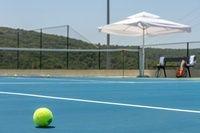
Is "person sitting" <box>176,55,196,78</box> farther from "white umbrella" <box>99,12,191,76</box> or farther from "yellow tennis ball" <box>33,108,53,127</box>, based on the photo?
"yellow tennis ball" <box>33,108,53,127</box>

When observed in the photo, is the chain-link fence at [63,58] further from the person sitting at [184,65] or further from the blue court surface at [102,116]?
the blue court surface at [102,116]

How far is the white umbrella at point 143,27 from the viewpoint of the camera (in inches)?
1057

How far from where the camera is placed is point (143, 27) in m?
27.5

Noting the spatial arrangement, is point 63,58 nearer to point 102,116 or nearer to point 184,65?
point 184,65

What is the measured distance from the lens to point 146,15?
27797mm

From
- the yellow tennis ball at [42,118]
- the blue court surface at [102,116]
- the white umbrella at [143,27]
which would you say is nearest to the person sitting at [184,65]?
the white umbrella at [143,27]

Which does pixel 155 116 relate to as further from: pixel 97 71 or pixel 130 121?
pixel 97 71

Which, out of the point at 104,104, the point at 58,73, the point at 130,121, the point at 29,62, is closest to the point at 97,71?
the point at 58,73

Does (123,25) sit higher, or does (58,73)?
(123,25)

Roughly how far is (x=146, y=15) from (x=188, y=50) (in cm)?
275

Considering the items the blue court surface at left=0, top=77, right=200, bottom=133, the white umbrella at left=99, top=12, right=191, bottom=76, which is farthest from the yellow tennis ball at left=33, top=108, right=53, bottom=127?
the white umbrella at left=99, top=12, right=191, bottom=76

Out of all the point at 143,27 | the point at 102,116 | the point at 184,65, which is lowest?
the point at 102,116

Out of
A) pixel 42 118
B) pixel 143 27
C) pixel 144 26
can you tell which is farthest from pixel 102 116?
pixel 143 27

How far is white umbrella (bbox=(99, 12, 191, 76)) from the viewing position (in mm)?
26859
